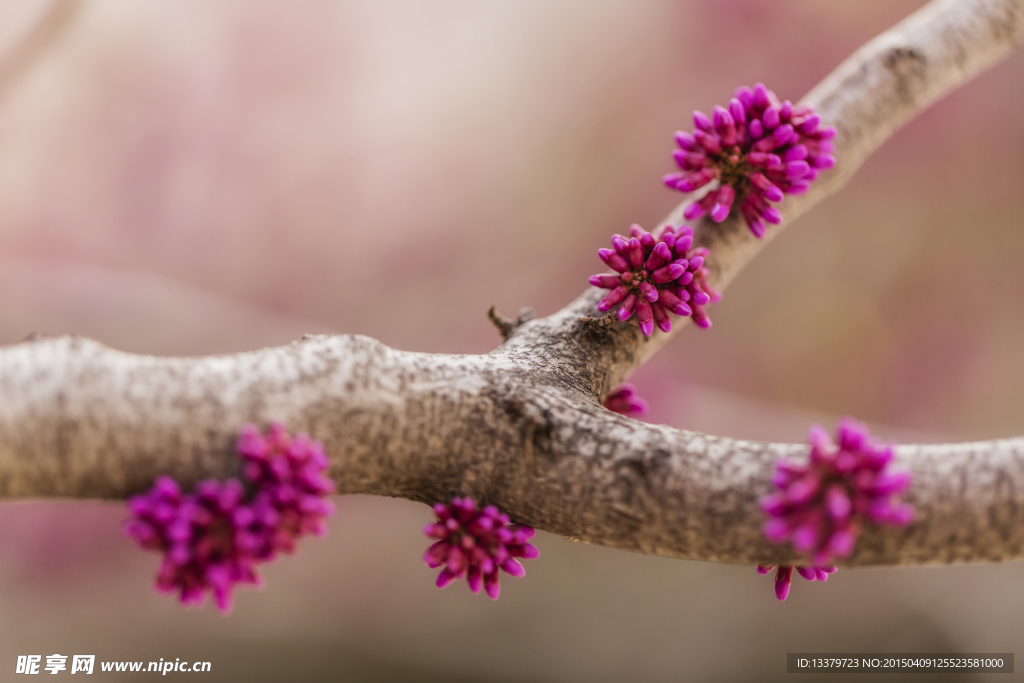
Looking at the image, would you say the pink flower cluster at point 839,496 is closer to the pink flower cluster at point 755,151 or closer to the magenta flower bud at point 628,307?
the magenta flower bud at point 628,307

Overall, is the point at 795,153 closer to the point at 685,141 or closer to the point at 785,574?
the point at 685,141

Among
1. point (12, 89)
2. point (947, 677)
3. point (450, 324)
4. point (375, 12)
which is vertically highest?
point (375, 12)

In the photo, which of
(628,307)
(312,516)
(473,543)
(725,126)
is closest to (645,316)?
(628,307)

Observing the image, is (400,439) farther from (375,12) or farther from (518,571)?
(375,12)

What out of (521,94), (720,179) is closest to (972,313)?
(521,94)

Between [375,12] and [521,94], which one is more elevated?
[375,12]

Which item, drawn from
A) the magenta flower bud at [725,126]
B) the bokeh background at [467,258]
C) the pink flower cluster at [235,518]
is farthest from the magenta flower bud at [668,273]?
the bokeh background at [467,258]

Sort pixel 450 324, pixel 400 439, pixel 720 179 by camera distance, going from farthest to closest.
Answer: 1. pixel 450 324
2. pixel 720 179
3. pixel 400 439
